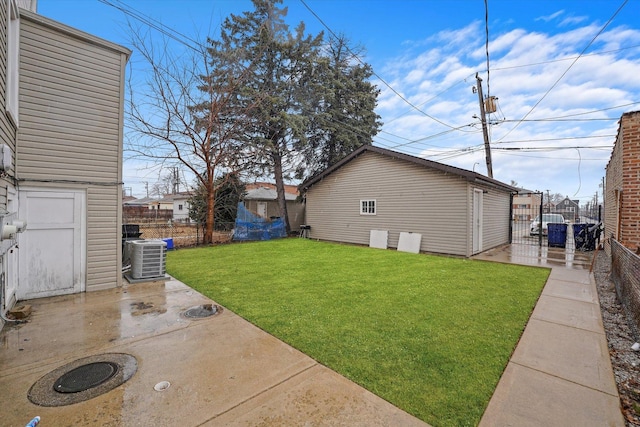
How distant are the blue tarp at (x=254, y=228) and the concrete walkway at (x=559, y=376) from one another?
1113 centimetres

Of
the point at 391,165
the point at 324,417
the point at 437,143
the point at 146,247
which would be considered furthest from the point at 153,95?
the point at 437,143

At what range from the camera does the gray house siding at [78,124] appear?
4.29m

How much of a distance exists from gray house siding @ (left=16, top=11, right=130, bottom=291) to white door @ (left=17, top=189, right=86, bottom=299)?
126 millimetres

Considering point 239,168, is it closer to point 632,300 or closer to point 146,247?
point 146,247

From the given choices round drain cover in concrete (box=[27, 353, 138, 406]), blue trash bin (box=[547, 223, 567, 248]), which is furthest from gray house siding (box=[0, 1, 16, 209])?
blue trash bin (box=[547, 223, 567, 248])

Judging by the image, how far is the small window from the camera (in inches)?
439

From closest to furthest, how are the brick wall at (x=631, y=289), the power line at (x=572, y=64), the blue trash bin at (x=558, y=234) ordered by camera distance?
the brick wall at (x=631, y=289) < the power line at (x=572, y=64) < the blue trash bin at (x=558, y=234)

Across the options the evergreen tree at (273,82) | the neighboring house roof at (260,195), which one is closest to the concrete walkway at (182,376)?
the evergreen tree at (273,82)

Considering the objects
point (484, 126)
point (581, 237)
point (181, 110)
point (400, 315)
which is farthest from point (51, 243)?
point (484, 126)

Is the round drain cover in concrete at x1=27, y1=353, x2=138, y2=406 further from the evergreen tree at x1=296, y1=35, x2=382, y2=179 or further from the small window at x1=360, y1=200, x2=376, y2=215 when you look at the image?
the evergreen tree at x1=296, y1=35, x2=382, y2=179

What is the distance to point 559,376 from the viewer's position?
7.89 ft

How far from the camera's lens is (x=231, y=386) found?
222 centimetres

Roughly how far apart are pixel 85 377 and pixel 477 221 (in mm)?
10012

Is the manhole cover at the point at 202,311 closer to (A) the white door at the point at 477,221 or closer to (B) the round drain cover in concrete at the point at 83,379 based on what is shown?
(B) the round drain cover in concrete at the point at 83,379
